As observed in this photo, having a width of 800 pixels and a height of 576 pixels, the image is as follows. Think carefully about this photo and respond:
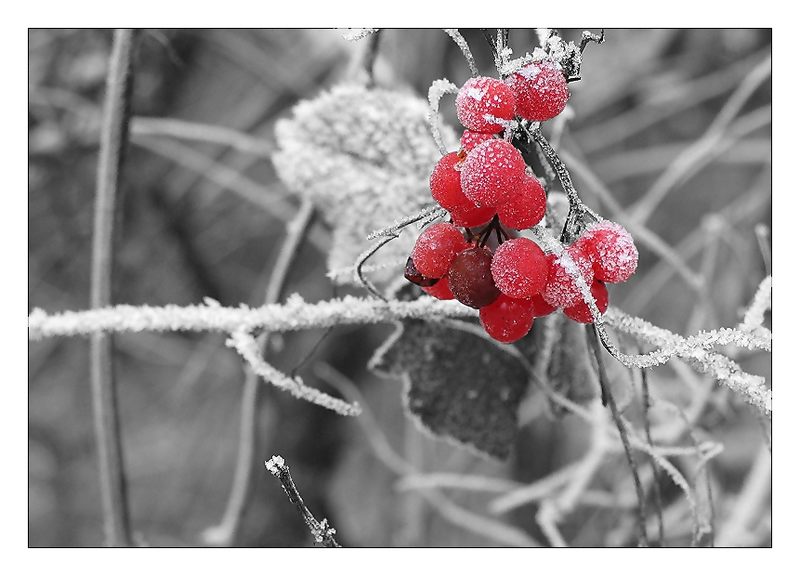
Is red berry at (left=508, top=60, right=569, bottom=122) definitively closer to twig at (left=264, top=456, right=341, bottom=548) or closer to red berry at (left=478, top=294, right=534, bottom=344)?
red berry at (left=478, top=294, right=534, bottom=344)

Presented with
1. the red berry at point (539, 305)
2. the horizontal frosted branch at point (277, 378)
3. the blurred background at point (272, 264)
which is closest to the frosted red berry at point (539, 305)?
the red berry at point (539, 305)

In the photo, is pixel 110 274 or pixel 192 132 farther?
pixel 192 132

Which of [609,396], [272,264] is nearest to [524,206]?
[609,396]

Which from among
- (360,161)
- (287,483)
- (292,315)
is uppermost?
(360,161)

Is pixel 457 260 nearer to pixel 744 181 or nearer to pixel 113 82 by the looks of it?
pixel 113 82

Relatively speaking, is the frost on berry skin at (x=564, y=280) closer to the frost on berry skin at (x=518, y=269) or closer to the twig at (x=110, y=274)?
the frost on berry skin at (x=518, y=269)

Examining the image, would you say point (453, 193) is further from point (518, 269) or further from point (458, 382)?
point (458, 382)

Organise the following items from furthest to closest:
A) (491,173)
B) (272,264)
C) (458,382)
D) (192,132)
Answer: (272,264), (192,132), (458,382), (491,173)
